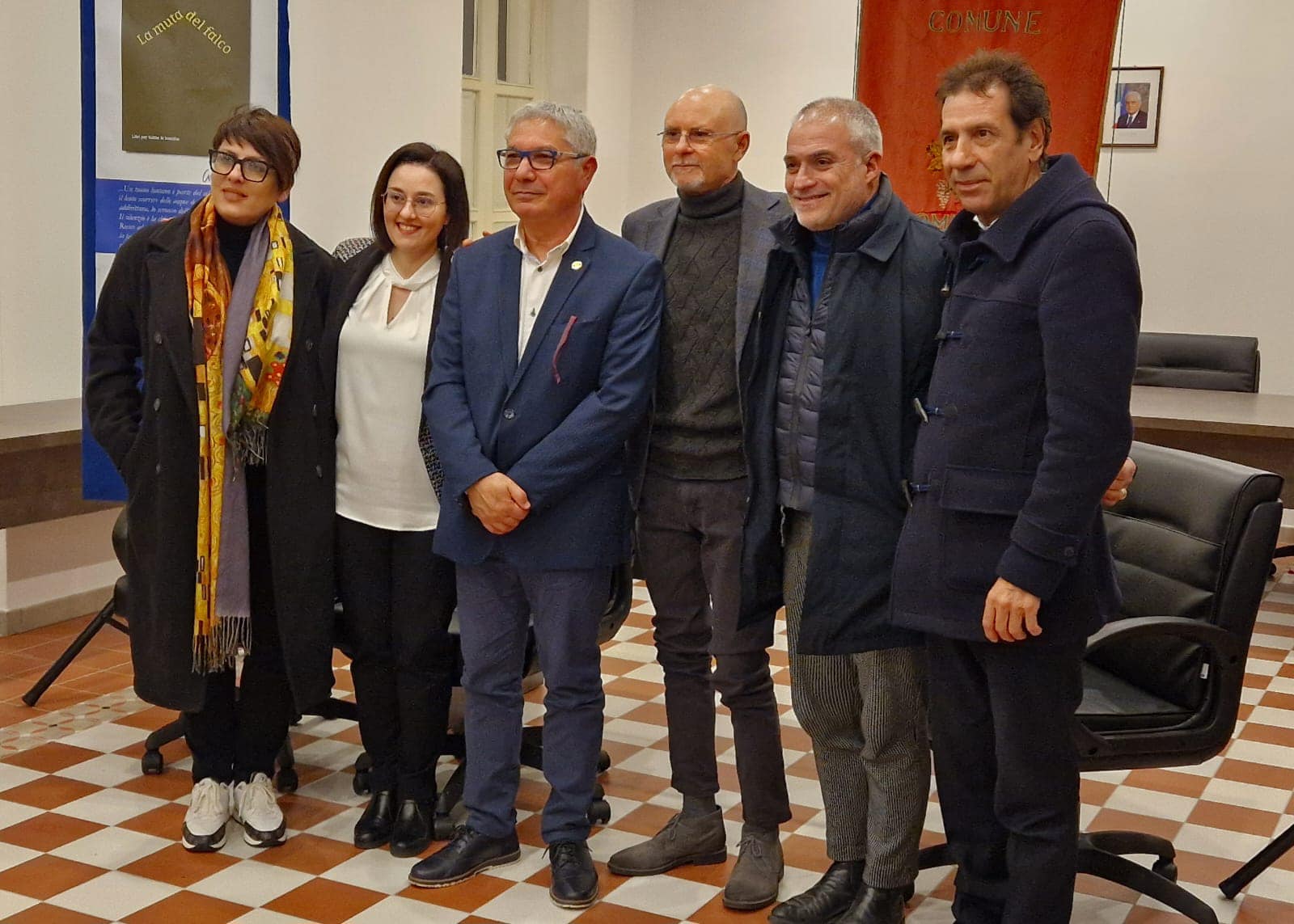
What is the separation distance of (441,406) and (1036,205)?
1.30 m

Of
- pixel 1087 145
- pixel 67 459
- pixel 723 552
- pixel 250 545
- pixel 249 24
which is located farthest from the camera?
pixel 1087 145

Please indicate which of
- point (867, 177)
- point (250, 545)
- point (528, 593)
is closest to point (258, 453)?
point (250, 545)

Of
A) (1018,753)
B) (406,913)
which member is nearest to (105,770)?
(406,913)

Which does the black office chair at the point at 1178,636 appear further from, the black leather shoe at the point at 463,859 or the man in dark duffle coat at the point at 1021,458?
the black leather shoe at the point at 463,859

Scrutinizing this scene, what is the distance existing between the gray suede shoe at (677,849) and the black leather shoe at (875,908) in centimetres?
47

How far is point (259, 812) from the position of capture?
3334 millimetres

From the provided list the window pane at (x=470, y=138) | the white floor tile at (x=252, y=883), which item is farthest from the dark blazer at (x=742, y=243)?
the window pane at (x=470, y=138)

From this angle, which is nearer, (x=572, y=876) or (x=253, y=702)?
(x=572, y=876)

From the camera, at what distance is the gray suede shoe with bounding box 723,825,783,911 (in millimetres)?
3053

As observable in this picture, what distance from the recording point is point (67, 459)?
4480 millimetres

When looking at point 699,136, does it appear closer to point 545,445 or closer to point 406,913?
point 545,445

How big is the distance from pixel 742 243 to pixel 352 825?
169 cm

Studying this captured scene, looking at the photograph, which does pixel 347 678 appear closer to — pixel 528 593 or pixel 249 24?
pixel 528 593

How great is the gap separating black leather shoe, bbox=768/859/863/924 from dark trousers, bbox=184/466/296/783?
49.2 inches
